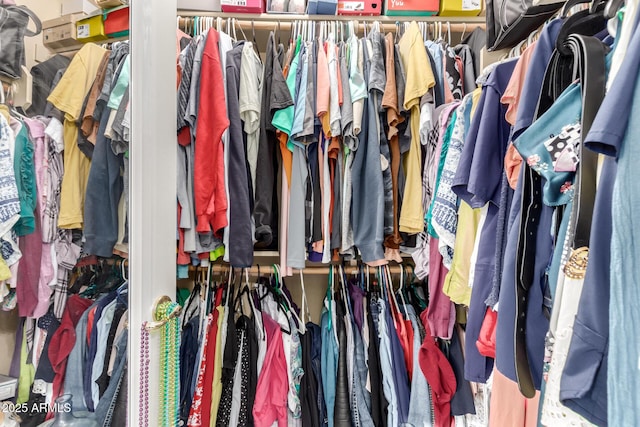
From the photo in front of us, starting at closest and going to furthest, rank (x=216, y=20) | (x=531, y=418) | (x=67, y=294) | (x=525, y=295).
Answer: (x=67, y=294) → (x=525, y=295) → (x=531, y=418) → (x=216, y=20)

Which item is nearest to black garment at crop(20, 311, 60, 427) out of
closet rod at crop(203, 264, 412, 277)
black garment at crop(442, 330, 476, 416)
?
closet rod at crop(203, 264, 412, 277)

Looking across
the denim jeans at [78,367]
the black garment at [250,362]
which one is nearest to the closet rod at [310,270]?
the black garment at [250,362]

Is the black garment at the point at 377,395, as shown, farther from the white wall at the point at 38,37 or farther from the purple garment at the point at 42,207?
the white wall at the point at 38,37

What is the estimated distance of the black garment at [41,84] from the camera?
0.46 m

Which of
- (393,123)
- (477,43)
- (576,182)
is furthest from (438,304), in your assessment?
(477,43)

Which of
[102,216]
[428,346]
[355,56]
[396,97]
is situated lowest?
[428,346]

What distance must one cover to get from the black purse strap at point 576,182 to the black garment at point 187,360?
119 cm

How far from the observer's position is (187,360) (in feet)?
4.76

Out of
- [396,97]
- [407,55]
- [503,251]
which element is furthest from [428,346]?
[407,55]

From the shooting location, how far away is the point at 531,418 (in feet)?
2.62

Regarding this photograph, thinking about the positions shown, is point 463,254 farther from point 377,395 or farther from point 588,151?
point 377,395

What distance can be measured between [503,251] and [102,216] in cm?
78

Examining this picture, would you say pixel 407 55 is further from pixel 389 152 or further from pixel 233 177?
pixel 233 177

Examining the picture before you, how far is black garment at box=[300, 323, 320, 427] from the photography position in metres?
1.42
